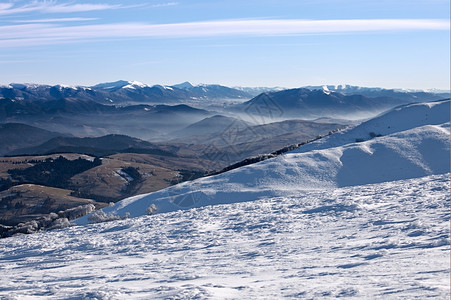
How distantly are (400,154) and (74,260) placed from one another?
887 inches

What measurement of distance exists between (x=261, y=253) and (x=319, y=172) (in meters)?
17.2

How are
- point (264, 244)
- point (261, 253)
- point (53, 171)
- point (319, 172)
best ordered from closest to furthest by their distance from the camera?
1. point (261, 253)
2. point (264, 244)
3. point (319, 172)
4. point (53, 171)

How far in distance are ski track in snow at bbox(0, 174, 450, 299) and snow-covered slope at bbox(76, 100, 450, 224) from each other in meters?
4.46

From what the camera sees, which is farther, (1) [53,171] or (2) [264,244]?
(1) [53,171]

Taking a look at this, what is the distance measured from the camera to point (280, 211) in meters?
20.4

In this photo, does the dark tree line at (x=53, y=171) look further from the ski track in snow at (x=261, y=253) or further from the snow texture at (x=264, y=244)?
the ski track in snow at (x=261, y=253)

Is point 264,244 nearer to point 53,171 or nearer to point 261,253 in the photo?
point 261,253

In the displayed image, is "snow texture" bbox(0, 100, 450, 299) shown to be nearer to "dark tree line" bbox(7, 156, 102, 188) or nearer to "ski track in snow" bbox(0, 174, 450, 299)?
"ski track in snow" bbox(0, 174, 450, 299)

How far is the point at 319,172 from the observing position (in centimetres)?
3044

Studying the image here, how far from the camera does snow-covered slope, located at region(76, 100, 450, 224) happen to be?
2761 centimetres

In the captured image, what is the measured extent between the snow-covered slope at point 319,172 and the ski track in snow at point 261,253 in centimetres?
446

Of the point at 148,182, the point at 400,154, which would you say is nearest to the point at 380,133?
the point at 400,154

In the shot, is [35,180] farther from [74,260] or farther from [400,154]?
[74,260]

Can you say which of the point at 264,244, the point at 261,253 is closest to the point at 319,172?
the point at 264,244
